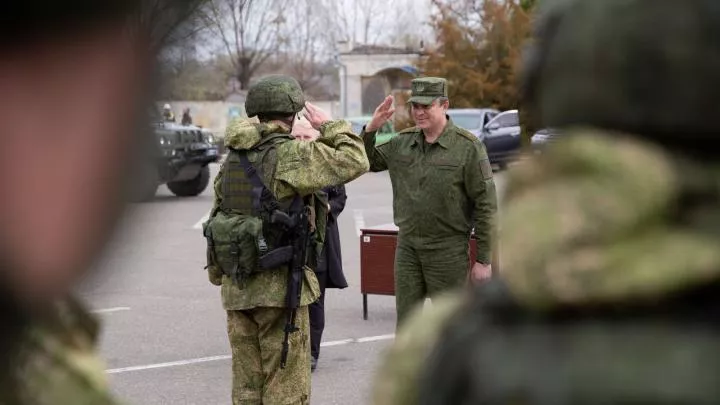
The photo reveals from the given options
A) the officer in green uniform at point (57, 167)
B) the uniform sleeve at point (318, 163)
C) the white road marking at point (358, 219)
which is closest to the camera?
the officer in green uniform at point (57, 167)

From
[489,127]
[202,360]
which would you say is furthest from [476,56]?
[202,360]

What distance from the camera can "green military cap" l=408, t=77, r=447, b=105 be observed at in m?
5.73

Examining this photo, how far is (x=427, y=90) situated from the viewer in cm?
585

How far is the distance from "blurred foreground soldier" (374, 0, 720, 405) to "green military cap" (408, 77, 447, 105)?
506 cm

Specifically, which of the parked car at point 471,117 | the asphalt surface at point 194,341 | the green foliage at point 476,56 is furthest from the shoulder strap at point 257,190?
the green foliage at point 476,56

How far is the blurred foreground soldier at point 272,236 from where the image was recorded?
461 centimetres

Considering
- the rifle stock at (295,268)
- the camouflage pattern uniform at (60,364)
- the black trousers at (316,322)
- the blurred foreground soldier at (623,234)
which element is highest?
the blurred foreground soldier at (623,234)

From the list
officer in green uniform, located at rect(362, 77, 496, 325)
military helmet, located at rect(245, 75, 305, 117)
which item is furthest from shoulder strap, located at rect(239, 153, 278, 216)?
officer in green uniform, located at rect(362, 77, 496, 325)

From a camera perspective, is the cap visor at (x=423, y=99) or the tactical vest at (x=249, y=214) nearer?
the tactical vest at (x=249, y=214)

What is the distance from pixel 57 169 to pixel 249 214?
3.90 meters

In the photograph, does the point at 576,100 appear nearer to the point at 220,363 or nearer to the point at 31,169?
the point at 31,169

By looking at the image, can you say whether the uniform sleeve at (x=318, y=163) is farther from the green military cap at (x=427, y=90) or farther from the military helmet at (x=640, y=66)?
the military helmet at (x=640, y=66)

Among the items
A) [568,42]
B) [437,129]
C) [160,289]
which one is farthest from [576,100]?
[160,289]

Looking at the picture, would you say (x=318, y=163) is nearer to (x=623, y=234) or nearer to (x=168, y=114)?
(x=168, y=114)
